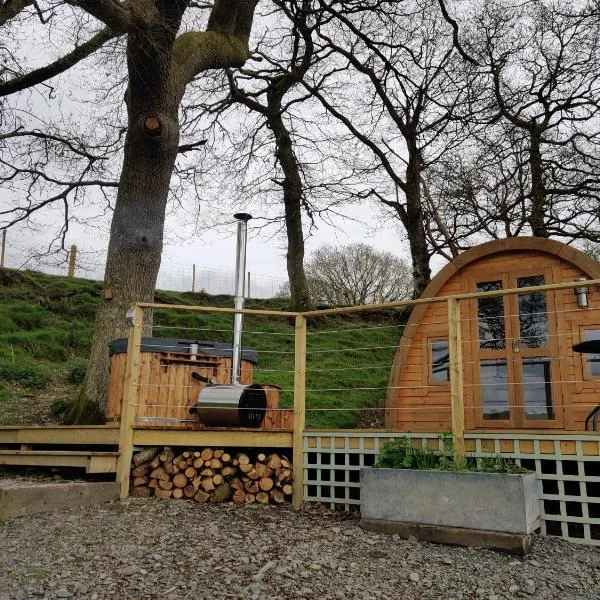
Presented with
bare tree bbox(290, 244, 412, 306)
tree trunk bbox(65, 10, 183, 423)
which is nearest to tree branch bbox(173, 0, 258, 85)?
tree trunk bbox(65, 10, 183, 423)

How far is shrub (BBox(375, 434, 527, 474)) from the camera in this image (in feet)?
13.1

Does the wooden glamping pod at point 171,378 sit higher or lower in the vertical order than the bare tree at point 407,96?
lower

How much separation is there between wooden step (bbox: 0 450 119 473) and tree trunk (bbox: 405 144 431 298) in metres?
8.81

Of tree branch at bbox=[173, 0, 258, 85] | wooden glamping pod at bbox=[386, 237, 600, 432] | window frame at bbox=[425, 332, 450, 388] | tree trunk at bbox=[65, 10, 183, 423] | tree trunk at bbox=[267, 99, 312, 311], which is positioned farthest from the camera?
tree trunk at bbox=[267, 99, 312, 311]

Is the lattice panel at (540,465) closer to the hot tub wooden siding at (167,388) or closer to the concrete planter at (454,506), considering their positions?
the concrete planter at (454,506)

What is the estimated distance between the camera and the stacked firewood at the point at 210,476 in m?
4.86

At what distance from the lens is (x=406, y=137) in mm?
12852

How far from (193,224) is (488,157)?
6462 mm

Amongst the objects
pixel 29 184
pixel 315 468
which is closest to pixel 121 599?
pixel 315 468

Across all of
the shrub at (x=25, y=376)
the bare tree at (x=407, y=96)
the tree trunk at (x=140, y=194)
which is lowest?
the shrub at (x=25, y=376)

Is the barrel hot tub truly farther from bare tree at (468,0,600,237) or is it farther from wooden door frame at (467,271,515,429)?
bare tree at (468,0,600,237)

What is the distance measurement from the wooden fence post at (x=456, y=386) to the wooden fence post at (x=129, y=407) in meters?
2.64

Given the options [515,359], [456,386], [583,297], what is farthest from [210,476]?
[583,297]

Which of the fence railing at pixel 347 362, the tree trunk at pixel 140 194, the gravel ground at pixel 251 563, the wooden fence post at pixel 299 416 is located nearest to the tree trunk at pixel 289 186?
the fence railing at pixel 347 362
